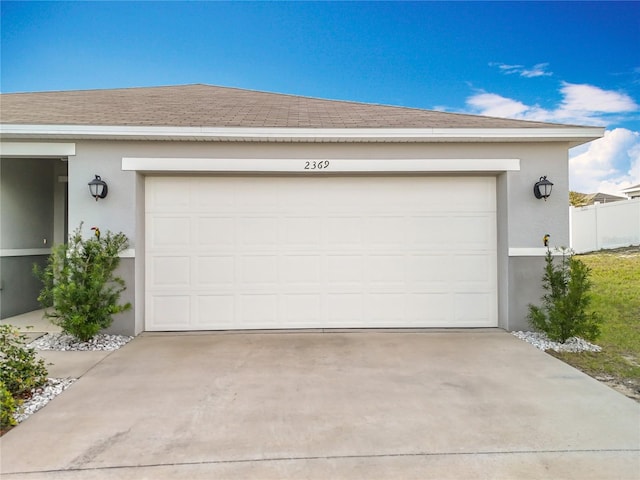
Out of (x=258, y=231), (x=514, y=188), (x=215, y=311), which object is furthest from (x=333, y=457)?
(x=514, y=188)

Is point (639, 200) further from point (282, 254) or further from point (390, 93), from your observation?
point (282, 254)

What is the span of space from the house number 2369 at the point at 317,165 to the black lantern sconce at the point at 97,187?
298 cm

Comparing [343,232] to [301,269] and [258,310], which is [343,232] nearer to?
[301,269]

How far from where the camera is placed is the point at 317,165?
569 cm

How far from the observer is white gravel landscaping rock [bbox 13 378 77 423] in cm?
318

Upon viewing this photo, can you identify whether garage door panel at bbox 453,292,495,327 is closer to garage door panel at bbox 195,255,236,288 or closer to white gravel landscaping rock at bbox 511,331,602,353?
white gravel landscaping rock at bbox 511,331,602,353

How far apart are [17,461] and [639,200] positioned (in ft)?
52.5

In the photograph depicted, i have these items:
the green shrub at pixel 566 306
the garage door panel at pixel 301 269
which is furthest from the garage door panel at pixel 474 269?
the garage door panel at pixel 301 269

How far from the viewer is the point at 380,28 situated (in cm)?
1077

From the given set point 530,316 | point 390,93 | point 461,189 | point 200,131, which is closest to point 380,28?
point 390,93

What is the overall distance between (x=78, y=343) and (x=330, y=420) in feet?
13.2

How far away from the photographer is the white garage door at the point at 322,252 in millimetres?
5828

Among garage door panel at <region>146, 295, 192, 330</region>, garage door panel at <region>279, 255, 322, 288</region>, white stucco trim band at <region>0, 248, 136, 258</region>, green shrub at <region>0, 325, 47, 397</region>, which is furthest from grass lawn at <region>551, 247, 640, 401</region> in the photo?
white stucco trim band at <region>0, 248, 136, 258</region>

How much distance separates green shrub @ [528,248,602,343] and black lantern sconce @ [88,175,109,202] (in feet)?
21.4
